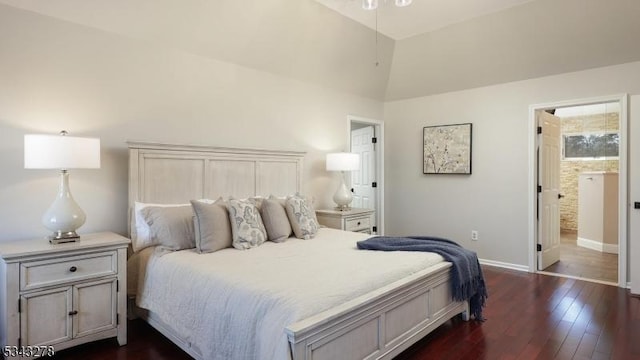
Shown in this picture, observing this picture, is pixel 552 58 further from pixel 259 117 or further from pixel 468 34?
pixel 259 117

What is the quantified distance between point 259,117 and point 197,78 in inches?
31.3

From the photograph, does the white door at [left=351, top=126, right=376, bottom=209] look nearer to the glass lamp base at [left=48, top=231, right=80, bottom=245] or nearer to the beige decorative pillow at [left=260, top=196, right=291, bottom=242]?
the beige decorative pillow at [left=260, top=196, right=291, bottom=242]

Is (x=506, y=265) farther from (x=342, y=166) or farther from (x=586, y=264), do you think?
(x=342, y=166)

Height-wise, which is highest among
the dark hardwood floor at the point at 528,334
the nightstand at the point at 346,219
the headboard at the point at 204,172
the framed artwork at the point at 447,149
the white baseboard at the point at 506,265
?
the framed artwork at the point at 447,149

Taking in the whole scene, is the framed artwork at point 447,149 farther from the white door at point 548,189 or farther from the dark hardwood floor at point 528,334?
the dark hardwood floor at point 528,334

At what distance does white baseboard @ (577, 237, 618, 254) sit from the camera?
5555mm

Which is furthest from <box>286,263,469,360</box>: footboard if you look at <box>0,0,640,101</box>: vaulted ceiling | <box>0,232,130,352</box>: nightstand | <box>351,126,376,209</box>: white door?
<box>351,126,376,209</box>: white door

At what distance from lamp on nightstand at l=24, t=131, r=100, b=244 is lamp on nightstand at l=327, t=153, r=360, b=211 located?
2.59m

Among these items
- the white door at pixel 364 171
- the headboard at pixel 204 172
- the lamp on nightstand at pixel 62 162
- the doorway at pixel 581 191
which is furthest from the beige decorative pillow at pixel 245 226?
the doorway at pixel 581 191

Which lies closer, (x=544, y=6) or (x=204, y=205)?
(x=204, y=205)

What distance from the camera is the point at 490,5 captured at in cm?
374

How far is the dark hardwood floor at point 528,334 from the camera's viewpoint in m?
2.46

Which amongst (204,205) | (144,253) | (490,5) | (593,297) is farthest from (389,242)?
(490,5)

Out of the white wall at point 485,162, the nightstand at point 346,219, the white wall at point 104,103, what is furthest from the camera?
the nightstand at point 346,219
